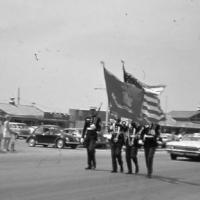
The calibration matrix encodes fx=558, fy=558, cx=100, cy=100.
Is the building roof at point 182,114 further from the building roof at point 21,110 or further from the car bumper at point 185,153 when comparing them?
the car bumper at point 185,153

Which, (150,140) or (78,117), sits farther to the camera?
(78,117)

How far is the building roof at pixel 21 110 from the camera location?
72.9 meters

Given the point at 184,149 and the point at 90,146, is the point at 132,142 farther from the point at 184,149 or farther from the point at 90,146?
the point at 184,149

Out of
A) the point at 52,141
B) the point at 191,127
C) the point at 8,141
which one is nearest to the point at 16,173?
the point at 8,141

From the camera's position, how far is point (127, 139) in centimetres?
1506

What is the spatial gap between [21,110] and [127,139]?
6289cm

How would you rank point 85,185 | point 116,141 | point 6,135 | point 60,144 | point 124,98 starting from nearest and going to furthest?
point 85,185 < point 124,98 < point 116,141 < point 6,135 < point 60,144

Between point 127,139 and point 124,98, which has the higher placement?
point 124,98

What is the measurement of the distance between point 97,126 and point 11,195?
6264 mm

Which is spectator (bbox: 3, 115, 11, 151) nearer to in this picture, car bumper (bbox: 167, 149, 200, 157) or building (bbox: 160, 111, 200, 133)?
car bumper (bbox: 167, 149, 200, 157)

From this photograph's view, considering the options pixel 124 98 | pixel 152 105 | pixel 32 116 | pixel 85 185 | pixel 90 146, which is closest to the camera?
pixel 85 185

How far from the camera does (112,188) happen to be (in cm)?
1153

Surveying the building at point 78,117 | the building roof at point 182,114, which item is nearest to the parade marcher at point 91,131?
the building at point 78,117

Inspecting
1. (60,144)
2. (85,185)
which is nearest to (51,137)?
(60,144)
